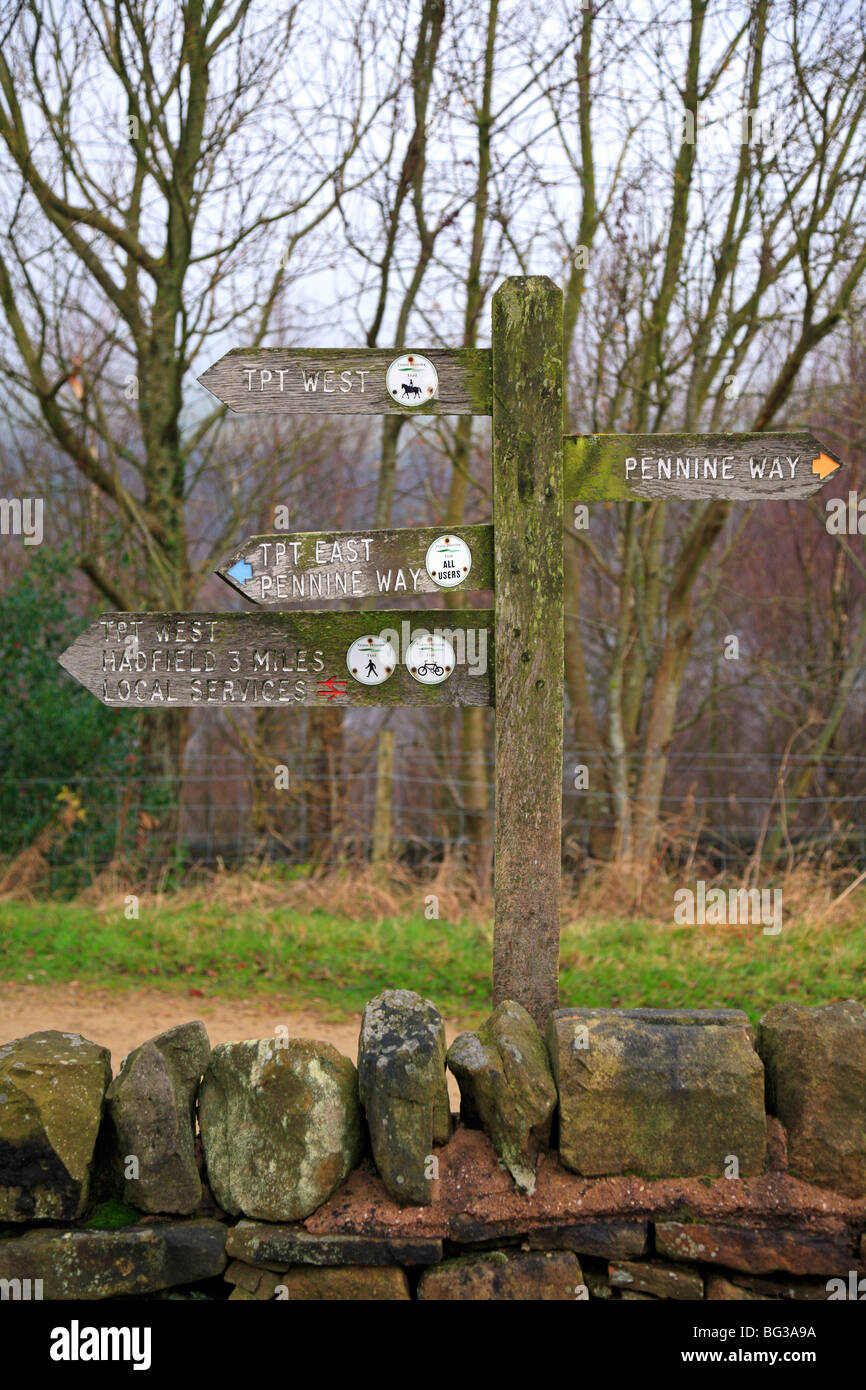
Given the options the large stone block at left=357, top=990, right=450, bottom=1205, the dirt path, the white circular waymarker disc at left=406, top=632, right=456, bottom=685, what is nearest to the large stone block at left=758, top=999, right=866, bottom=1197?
the large stone block at left=357, top=990, right=450, bottom=1205

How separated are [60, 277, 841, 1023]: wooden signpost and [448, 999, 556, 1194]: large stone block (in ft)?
1.32

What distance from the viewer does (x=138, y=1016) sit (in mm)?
5695

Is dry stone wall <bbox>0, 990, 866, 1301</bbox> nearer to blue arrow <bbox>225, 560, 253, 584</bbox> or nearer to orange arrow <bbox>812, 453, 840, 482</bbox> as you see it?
blue arrow <bbox>225, 560, 253, 584</bbox>

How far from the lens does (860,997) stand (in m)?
5.51

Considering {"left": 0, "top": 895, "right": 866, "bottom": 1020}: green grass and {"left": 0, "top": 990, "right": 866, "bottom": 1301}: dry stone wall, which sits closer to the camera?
{"left": 0, "top": 990, "right": 866, "bottom": 1301}: dry stone wall

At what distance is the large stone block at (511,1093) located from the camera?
294cm

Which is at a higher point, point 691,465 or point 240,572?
point 691,465

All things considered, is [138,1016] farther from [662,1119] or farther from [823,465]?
[823,465]

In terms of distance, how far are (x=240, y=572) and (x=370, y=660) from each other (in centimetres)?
50

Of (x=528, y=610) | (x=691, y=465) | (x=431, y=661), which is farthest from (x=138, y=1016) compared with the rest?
(x=691, y=465)

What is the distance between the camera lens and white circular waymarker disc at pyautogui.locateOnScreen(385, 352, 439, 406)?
3.45m
